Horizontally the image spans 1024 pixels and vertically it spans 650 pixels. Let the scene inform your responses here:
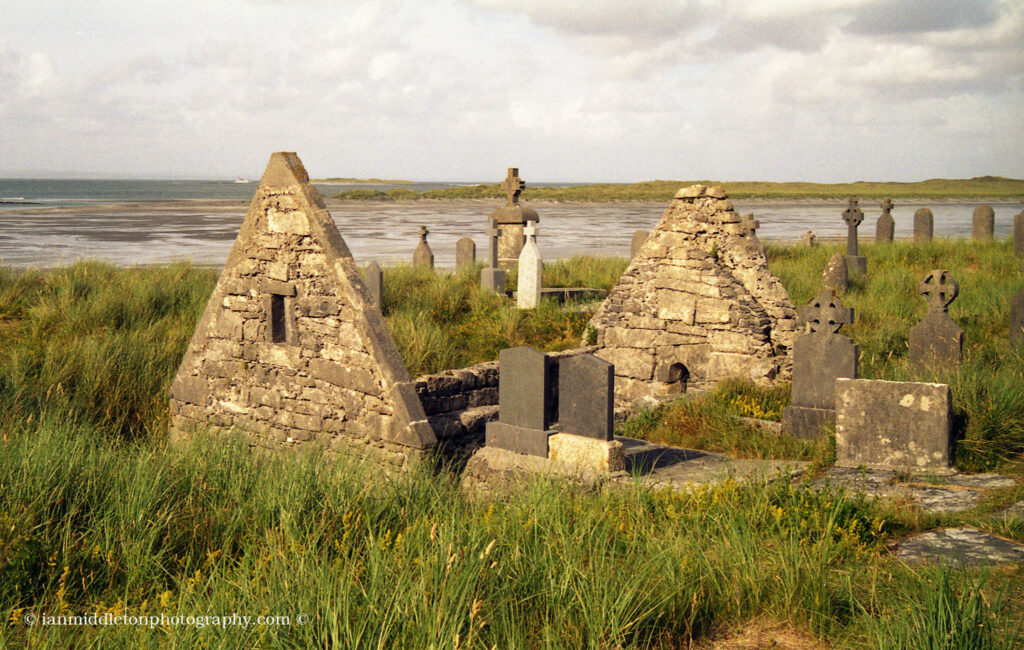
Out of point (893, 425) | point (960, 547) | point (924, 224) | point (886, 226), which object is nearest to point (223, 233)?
point (886, 226)

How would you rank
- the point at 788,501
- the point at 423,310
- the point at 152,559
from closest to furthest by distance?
the point at 152,559
the point at 788,501
the point at 423,310

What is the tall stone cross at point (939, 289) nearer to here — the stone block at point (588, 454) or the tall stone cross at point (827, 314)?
the tall stone cross at point (827, 314)

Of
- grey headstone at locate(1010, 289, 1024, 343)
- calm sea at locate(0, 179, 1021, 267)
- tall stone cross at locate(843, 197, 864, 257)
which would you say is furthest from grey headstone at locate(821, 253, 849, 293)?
calm sea at locate(0, 179, 1021, 267)

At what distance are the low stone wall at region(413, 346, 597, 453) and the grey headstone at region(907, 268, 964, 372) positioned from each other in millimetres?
3815

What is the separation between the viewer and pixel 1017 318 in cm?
920

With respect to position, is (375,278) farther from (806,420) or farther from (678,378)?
(806,420)

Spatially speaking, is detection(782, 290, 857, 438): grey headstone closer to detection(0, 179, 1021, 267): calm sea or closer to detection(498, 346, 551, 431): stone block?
detection(498, 346, 551, 431): stone block

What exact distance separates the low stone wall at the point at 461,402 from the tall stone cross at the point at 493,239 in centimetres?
787

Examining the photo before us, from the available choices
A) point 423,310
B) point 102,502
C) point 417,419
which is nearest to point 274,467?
point 102,502

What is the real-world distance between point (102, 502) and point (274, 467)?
1.05m

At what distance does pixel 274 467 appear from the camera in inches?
199

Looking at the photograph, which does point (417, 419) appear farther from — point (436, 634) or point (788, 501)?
point (436, 634)

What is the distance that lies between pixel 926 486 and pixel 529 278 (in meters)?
9.11

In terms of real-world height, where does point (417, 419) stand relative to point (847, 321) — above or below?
below
